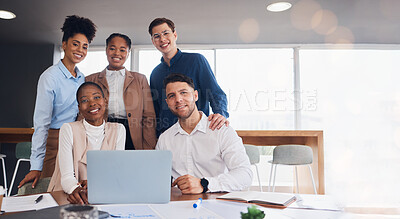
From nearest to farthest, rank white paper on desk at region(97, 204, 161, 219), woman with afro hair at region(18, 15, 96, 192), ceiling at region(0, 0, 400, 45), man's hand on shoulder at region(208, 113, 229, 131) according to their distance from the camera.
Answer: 1. white paper on desk at region(97, 204, 161, 219)
2. man's hand on shoulder at region(208, 113, 229, 131)
3. woman with afro hair at region(18, 15, 96, 192)
4. ceiling at region(0, 0, 400, 45)

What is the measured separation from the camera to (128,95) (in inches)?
89.1

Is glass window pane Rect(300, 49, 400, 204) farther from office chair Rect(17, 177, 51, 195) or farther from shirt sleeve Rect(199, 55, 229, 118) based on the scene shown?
Answer: office chair Rect(17, 177, 51, 195)

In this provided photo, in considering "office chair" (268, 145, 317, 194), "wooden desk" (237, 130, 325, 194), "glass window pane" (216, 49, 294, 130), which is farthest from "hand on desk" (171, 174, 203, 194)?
"glass window pane" (216, 49, 294, 130)

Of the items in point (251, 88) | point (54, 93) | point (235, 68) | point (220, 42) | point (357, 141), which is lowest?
point (357, 141)

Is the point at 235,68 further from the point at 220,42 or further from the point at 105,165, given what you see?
the point at 105,165

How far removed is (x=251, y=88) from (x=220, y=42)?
2.95 feet

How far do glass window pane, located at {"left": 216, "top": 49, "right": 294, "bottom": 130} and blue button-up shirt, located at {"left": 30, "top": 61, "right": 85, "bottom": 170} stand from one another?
10.9ft

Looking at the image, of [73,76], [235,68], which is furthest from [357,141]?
[73,76]

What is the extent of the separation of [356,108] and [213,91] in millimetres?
3763

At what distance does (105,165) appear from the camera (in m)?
1.03

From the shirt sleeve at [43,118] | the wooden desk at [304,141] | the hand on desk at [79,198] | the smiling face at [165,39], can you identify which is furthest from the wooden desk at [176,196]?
the wooden desk at [304,141]

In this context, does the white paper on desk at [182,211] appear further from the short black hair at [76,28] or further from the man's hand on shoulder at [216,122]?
the short black hair at [76,28]

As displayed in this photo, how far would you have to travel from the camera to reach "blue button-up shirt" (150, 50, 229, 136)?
7.71 ft

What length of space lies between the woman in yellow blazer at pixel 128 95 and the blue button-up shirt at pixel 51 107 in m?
0.18
